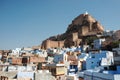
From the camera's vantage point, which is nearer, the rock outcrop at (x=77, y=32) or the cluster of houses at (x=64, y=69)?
the cluster of houses at (x=64, y=69)

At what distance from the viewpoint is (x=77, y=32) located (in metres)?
81.4

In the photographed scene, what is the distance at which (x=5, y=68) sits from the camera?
25.2 meters

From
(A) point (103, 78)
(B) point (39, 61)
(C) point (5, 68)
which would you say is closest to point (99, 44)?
(B) point (39, 61)

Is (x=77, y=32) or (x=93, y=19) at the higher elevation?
(x=93, y=19)

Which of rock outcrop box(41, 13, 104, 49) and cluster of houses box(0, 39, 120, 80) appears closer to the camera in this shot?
cluster of houses box(0, 39, 120, 80)

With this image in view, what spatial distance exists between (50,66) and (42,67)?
6.58ft

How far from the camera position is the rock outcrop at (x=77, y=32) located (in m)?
73.8

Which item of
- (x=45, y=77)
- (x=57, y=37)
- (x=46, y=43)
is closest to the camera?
(x=45, y=77)

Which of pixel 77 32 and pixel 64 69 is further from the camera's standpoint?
pixel 77 32

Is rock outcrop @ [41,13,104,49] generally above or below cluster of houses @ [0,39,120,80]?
above

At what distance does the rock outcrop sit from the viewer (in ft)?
242

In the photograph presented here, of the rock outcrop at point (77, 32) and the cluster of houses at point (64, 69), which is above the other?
the rock outcrop at point (77, 32)

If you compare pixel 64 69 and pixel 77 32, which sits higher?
pixel 77 32

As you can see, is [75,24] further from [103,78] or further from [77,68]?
[103,78]
